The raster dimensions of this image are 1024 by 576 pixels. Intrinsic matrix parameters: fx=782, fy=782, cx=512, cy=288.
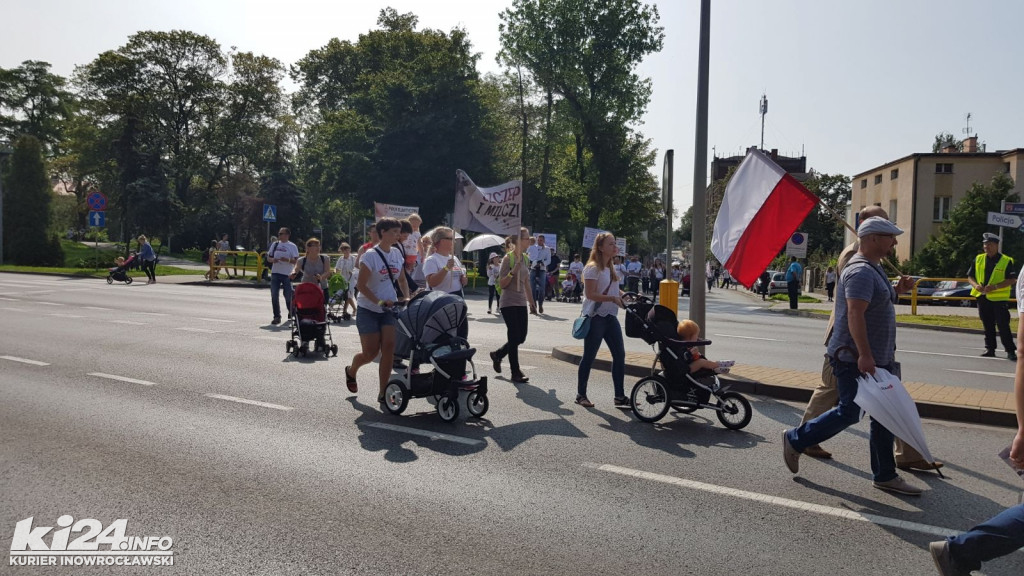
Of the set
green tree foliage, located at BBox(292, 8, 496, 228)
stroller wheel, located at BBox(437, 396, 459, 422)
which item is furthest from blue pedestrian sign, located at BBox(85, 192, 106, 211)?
stroller wheel, located at BBox(437, 396, 459, 422)

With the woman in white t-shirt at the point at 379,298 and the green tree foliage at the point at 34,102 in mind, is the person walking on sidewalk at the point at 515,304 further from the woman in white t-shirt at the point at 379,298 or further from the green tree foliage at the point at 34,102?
the green tree foliage at the point at 34,102

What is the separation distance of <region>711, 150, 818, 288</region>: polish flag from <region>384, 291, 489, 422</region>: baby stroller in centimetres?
284

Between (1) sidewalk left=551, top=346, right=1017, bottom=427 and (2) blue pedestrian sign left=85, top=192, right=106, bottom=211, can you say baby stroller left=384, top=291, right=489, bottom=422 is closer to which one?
(1) sidewalk left=551, top=346, right=1017, bottom=427

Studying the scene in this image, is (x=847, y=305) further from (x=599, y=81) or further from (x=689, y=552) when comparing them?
(x=599, y=81)

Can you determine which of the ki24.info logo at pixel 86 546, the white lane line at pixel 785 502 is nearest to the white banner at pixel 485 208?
the white lane line at pixel 785 502

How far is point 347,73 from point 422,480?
58.9m

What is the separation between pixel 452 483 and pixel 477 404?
6.90 ft

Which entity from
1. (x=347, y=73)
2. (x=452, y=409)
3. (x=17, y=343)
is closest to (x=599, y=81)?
(x=347, y=73)

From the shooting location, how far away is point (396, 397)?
24.2 ft

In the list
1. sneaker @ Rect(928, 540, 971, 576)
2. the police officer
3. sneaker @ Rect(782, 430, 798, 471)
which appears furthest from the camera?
the police officer

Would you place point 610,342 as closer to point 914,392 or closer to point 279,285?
point 914,392

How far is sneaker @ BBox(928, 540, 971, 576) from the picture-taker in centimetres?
347

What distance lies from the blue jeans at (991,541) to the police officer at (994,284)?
393 inches

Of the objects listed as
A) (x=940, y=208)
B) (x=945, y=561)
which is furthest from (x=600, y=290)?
(x=940, y=208)
